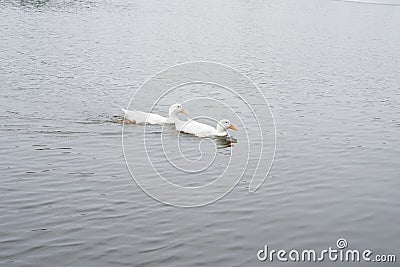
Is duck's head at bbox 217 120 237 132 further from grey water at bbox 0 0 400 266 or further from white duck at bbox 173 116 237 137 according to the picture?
grey water at bbox 0 0 400 266

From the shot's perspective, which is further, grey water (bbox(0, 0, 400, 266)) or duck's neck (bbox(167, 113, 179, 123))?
duck's neck (bbox(167, 113, 179, 123))

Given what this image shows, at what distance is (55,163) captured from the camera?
587 inches

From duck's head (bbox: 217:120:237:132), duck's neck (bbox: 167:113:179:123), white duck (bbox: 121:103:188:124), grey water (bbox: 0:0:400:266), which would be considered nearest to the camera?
grey water (bbox: 0:0:400:266)

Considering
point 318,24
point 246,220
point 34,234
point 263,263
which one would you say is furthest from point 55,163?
point 318,24

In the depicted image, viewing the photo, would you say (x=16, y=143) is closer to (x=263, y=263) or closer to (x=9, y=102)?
(x=9, y=102)

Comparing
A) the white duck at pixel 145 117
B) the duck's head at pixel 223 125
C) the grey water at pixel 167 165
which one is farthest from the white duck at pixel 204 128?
the white duck at pixel 145 117

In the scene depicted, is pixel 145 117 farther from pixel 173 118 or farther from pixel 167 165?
pixel 167 165

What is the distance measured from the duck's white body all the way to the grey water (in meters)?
0.41

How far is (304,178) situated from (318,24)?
5439 cm

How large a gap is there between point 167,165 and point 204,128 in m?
3.45

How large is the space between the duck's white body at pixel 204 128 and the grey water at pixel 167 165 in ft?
1.35

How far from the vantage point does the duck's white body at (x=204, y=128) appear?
1836 cm

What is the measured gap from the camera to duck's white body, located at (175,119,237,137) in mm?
18359

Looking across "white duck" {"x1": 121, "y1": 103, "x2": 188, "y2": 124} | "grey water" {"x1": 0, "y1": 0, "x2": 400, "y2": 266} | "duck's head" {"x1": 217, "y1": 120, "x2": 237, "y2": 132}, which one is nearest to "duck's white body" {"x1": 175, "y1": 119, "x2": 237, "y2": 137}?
"duck's head" {"x1": 217, "y1": 120, "x2": 237, "y2": 132}
